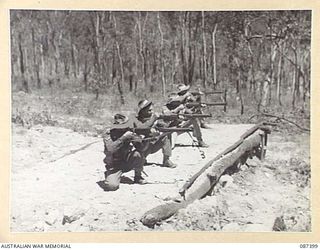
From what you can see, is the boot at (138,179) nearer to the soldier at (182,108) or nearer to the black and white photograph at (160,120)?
Answer: the black and white photograph at (160,120)

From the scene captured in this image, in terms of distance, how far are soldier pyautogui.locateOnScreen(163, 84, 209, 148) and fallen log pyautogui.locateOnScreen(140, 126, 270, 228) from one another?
44mm

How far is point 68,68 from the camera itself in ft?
3.28

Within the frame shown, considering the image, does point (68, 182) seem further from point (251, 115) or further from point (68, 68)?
point (251, 115)

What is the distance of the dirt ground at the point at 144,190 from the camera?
0.98 m

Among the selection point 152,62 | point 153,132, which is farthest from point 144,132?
point 152,62

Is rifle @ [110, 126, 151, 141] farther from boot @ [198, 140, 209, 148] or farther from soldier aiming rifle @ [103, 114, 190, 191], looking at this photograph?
boot @ [198, 140, 209, 148]

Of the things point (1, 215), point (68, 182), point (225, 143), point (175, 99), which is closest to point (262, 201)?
point (225, 143)

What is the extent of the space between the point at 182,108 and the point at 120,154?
141mm

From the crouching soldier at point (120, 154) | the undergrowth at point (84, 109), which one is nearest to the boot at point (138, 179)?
the crouching soldier at point (120, 154)

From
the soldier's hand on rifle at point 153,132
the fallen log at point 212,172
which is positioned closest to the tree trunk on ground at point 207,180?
the fallen log at point 212,172

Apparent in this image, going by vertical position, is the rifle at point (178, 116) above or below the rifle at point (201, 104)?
below

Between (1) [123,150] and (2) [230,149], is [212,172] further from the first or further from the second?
(1) [123,150]

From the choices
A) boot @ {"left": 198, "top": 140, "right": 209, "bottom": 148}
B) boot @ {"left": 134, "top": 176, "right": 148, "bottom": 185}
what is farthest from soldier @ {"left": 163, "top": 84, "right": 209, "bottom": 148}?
boot @ {"left": 134, "top": 176, "right": 148, "bottom": 185}

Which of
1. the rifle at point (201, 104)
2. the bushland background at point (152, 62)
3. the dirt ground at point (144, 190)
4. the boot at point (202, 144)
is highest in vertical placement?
the bushland background at point (152, 62)
